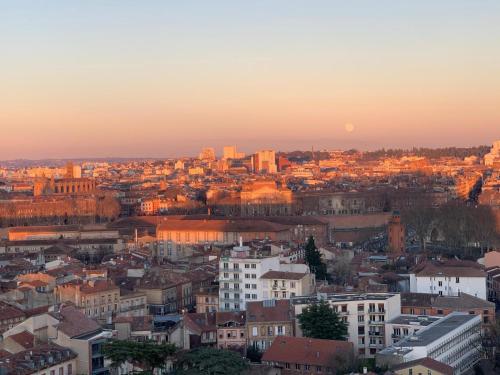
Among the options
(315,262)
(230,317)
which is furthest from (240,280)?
(315,262)

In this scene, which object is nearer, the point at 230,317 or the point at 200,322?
the point at 230,317

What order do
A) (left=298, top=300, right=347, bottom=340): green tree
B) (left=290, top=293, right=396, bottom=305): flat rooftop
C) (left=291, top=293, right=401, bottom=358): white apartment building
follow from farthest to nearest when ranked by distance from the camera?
(left=290, top=293, right=396, bottom=305): flat rooftop → (left=291, top=293, right=401, bottom=358): white apartment building → (left=298, top=300, right=347, bottom=340): green tree

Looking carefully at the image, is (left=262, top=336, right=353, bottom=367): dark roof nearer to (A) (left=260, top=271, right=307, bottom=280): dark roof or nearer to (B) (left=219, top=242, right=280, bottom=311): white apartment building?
(A) (left=260, top=271, right=307, bottom=280): dark roof

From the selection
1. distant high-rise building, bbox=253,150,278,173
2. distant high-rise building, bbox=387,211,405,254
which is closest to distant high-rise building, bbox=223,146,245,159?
distant high-rise building, bbox=253,150,278,173

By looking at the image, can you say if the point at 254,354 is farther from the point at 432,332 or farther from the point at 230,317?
the point at 432,332

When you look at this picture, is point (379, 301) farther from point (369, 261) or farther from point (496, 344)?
point (369, 261)

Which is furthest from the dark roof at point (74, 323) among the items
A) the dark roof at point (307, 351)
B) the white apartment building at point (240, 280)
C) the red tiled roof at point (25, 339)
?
the white apartment building at point (240, 280)

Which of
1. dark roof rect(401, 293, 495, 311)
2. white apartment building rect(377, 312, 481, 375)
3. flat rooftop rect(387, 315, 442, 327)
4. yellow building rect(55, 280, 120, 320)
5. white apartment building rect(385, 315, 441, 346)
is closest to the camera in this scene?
white apartment building rect(377, 312, 481, 375)
